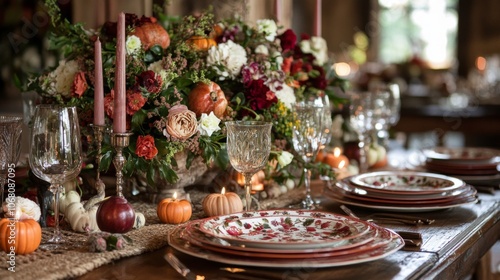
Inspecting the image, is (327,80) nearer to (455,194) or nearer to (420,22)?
(455,194)

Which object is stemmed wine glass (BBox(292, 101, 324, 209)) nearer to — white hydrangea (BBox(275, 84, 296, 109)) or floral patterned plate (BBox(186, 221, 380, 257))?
white hydrangea (BBox(275, 84, 296, 109))

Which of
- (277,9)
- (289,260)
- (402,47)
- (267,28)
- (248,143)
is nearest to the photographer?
(289,260)

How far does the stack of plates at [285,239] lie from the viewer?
3.72ft

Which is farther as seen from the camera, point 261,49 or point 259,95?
point 261,49

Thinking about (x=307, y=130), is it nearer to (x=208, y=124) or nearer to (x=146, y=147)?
(x=208, y=124)

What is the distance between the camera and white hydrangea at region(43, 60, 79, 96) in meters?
1.68

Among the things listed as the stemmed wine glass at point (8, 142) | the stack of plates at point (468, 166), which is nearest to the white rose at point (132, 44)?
the stemmed wine glass at point (8, 142)

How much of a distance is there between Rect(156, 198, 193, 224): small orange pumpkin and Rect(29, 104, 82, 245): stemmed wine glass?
0.77 feet

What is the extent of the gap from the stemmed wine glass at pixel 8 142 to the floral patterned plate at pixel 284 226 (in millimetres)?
386

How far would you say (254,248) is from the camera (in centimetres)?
115

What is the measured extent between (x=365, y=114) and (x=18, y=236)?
49.3 inches

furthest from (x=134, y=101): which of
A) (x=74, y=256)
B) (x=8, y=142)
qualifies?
(x=74, y=256)

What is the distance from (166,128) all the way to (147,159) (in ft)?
0.26

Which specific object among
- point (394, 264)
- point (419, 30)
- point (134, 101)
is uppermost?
point (419, 30)
